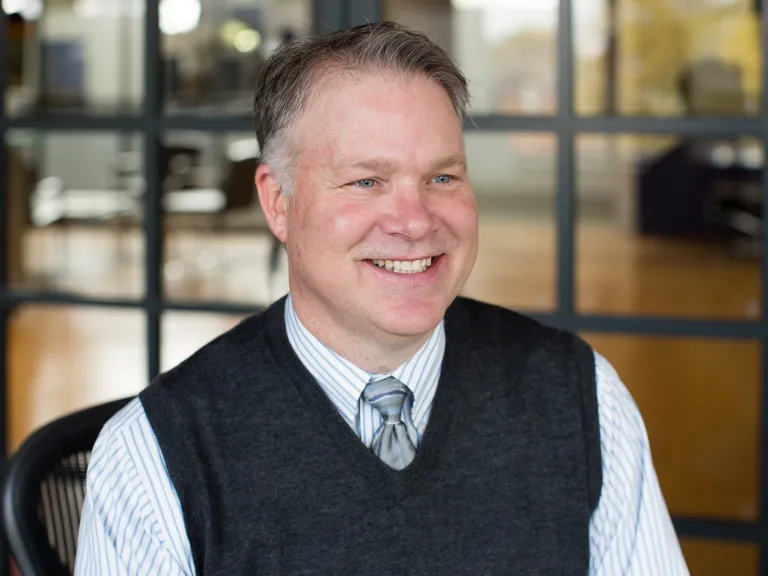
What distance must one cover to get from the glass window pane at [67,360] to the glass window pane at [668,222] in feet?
5.89

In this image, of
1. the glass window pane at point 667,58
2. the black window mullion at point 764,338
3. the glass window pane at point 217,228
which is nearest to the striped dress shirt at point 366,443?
the black window mullion at point 764,338

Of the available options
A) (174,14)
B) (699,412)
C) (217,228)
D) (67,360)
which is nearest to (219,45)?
(217,228)

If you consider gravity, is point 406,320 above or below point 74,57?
below

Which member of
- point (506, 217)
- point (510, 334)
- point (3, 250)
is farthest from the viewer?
point (506, 217)

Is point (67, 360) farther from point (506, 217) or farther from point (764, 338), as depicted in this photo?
point (506, 217)

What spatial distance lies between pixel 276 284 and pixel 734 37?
192cm

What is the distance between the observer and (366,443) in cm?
130

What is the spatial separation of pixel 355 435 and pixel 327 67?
1.38ft

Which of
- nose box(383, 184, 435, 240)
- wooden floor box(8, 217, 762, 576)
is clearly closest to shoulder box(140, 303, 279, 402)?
nose box(383, 184, 435, 240)

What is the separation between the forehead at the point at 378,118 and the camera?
1.22 metres

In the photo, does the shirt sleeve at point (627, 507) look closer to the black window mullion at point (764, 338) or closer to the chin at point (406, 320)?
the chin at point (406, 320)

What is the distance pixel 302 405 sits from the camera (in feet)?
4.18

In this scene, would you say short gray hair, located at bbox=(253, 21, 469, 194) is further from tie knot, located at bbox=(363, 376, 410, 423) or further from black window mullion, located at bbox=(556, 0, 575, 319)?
black window mullion, located at bbox=(556, 0, 575, 319)

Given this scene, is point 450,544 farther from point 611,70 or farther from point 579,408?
point 611,70
